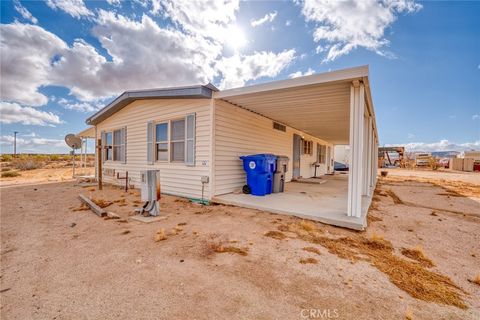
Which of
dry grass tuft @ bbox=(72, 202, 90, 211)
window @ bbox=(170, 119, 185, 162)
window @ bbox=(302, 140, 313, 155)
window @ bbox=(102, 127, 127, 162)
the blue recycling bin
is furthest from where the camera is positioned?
window @ bbox=(302, 140, 313, 155)

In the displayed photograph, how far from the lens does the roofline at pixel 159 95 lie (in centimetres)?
512

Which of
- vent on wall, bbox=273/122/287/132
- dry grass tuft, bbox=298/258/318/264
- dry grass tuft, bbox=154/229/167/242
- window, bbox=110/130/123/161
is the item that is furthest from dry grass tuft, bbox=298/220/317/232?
window, bbox=110/130/123/161

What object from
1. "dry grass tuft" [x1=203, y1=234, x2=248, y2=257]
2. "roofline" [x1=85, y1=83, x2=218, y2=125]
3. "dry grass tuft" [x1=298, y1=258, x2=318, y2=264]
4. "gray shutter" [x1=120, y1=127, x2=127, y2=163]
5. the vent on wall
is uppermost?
"roofline" [x1=85, y1=83, x2=218, y2=125]

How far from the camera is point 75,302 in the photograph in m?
1.69

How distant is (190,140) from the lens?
5.65 metres

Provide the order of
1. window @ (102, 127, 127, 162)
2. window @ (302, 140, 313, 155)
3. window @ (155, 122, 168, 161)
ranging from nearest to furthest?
window @ (155, 122, 168, 161), window @ (102, 127, 127, 162), window @ (302, 140, 313, 155)

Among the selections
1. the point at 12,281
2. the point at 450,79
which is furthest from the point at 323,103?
the point at 450,79

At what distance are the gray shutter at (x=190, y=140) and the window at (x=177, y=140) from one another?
1.09 ft

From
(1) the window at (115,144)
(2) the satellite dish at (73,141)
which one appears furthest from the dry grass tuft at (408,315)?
(2) the satellite dish at (73,141)

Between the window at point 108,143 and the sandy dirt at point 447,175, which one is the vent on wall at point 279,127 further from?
the sandy dirt at point 447,175

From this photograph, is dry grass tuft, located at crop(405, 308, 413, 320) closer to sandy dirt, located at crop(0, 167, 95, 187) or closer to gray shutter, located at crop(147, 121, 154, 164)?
gray shutter, located at crop(147, 121, 154, 164)

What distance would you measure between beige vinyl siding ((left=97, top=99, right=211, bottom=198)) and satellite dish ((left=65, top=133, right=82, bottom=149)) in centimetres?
433

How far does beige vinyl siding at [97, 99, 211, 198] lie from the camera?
5457 mm

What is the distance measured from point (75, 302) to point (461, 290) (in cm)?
343
